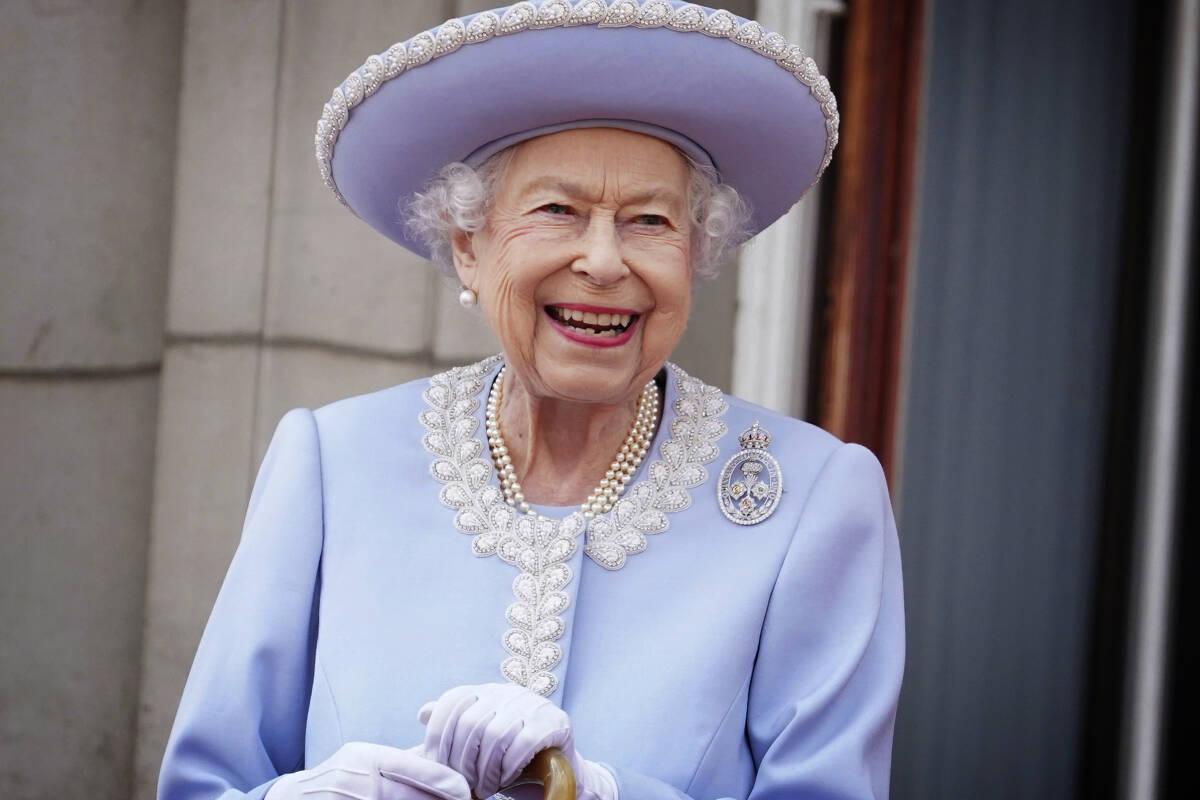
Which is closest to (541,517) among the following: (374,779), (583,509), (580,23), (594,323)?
(583,509)

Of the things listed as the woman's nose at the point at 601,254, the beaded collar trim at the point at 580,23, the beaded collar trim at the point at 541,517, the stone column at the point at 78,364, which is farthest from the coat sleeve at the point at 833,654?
the stone column at the point at 78,364

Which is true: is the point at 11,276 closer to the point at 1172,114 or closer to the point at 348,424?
the point at 348,424

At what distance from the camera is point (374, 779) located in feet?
6.33

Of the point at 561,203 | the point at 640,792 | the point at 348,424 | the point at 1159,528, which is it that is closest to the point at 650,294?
the point at 561,203

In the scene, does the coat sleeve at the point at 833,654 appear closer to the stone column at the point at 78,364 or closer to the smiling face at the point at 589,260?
the smiling face at the point at 589,260

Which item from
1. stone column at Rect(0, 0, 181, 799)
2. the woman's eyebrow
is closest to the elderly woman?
the woman's eyebrow

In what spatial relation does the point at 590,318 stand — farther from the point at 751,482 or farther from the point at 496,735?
the point at 496,735

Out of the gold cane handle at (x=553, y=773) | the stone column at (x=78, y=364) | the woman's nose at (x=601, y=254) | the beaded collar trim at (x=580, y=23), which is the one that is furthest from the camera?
the stone column at (x=78, y=364)

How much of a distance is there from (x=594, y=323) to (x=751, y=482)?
386mm

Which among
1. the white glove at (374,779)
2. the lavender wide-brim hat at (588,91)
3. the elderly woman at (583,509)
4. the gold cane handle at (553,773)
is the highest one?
the lavender wide-brim hat at (588,91)

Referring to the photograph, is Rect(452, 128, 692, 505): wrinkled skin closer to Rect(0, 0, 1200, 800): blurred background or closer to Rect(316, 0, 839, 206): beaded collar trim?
Rect(316, 0, 839, 206): beaded collar trim

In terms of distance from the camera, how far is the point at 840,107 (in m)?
3.93

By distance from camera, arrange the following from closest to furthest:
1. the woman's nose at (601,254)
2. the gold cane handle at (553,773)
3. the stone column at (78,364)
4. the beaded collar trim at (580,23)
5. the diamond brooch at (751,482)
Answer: the gold cane handle at (553,773)
the beaded collar trim at (580,23)
the woman's nose at (601,254)
the diamond brooch at (751,482)
the stone column at (78,364)

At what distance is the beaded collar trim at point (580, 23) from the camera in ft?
6.75
